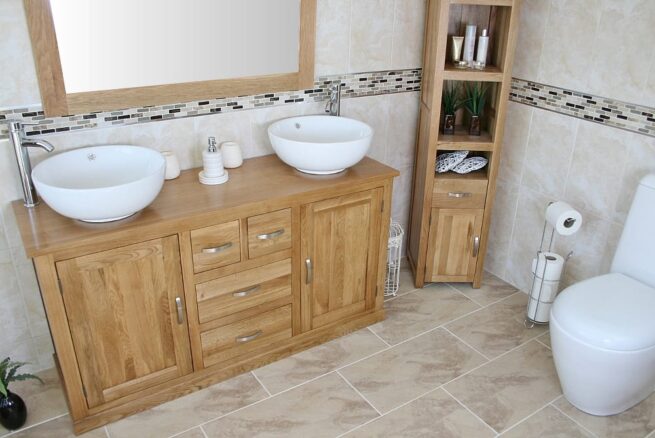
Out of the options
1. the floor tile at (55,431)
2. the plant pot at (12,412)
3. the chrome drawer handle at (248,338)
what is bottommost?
the floor tile at (55,431)

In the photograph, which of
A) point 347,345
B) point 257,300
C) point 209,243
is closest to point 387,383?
point 347,345

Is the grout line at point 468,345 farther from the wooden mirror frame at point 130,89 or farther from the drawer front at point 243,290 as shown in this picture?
the wooden mirror frame at point 130,89

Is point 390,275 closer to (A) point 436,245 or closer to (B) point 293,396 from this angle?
(A) point 436,245

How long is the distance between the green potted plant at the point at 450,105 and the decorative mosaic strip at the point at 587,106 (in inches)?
11.1

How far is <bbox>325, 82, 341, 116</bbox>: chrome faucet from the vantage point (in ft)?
8.39

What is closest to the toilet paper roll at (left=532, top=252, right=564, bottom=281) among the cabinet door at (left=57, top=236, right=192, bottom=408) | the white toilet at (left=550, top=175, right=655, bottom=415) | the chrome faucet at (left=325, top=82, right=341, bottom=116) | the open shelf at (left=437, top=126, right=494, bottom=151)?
the white toilet at (left=550, top=175, right=655, bottom=415)

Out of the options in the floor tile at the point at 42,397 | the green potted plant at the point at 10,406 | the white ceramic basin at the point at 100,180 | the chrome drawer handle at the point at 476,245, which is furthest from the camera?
the chrome drawer handle at the point at 476,245

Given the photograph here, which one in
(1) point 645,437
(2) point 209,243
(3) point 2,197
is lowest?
(1) point 645,437

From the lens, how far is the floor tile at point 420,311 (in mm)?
2635

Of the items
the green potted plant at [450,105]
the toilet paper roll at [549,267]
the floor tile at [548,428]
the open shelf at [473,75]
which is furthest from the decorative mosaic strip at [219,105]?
Result: the floor tile at [548,428]

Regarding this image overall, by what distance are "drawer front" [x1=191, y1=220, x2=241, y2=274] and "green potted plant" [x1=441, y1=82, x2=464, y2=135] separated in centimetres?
123

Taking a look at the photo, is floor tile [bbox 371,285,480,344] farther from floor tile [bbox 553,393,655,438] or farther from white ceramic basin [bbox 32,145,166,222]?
white ceramic basin [bbox 32,145,166,222]

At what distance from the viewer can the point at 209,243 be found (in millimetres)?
2043

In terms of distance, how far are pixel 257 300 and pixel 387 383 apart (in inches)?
24.7
